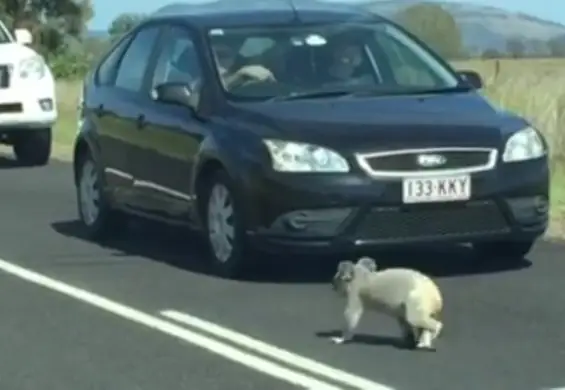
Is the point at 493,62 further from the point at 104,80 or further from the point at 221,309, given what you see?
the point at 221,309

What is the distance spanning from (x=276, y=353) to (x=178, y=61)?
A: 3.94 meters

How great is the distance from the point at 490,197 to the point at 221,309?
1.75 metres

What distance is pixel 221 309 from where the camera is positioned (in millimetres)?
10094

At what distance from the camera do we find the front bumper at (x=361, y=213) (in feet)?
35.1

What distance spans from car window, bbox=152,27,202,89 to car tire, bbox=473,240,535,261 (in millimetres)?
1971

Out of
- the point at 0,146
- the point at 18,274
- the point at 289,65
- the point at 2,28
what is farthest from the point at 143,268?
the point at 0,146

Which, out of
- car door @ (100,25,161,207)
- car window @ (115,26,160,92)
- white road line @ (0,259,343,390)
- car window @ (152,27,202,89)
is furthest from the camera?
car window @ (115,26,160,92)

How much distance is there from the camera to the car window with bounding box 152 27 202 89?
12062mm

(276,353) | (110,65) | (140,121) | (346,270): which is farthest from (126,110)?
(276,353)

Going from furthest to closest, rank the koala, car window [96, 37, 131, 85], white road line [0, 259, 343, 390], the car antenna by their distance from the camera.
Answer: car window [96, 37, 131, 85] → the car antenna → the koala → white road line [0, 259, 343, 390]

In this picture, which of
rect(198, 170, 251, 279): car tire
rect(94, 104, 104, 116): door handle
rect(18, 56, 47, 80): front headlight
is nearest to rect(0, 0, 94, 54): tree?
rect(18, 56, 47, 80): front headlight

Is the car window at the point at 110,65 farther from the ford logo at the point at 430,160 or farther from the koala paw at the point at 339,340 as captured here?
the koala paw at the point at 339,340

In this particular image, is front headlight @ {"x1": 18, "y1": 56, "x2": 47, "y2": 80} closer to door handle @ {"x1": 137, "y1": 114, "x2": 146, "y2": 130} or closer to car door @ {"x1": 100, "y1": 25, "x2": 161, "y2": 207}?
car door @ {"x1": 100, "y1": 25, "x2": 161, "y2": 207}

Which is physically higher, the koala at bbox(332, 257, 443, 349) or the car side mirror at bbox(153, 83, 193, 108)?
the koala at bbox(332, 257, 443, 349)
